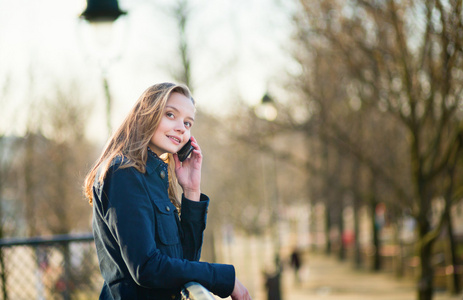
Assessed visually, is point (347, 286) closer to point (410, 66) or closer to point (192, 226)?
point (410, 66)

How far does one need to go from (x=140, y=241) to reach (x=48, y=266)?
3.51 meters

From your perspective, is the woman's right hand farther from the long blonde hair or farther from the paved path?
the paved path

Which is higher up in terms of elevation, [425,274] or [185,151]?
[185,151]

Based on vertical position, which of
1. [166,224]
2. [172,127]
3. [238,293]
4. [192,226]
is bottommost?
[238,293]

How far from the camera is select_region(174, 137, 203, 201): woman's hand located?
244 centimetres

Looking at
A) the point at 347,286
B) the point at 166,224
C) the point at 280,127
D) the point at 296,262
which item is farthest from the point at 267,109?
the point at 166,224

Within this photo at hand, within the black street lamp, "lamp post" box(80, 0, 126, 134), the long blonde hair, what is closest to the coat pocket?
the long blonde hair

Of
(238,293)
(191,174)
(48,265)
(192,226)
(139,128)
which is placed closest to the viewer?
(238,293)

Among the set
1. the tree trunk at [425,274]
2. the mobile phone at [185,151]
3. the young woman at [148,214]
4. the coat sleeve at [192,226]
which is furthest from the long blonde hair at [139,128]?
the tree trunk at [425,274]

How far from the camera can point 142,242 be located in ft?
6.05

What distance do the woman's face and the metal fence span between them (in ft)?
9.37

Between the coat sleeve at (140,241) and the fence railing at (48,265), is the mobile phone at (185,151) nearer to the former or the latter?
the coat sleeve at (140,241)

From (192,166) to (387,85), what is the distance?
9788 millimetres

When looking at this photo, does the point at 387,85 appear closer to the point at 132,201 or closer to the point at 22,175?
the point at 132,201
